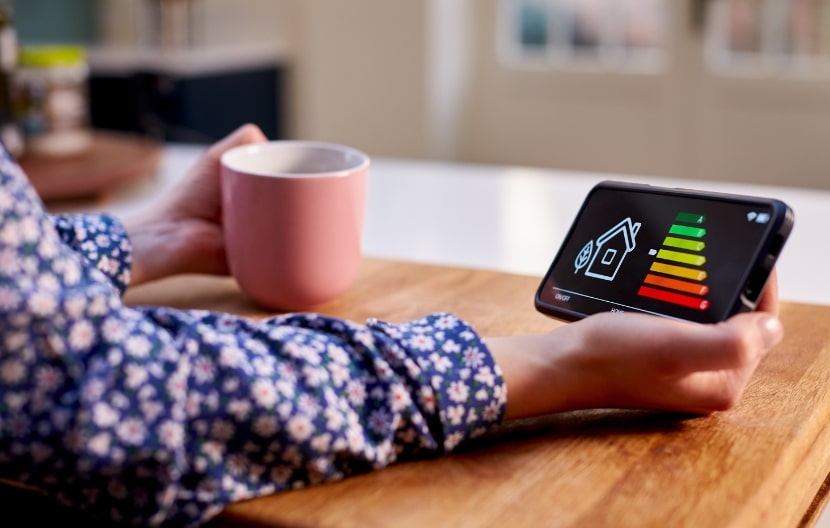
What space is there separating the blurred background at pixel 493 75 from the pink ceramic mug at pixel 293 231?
2.18m

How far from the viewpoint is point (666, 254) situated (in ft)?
2.00

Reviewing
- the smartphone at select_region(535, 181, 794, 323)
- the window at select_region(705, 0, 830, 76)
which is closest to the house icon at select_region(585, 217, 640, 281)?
the smartphone at select_region(535, 181, 794, 323)

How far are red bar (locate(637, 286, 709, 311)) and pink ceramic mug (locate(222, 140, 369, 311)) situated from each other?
25 cm

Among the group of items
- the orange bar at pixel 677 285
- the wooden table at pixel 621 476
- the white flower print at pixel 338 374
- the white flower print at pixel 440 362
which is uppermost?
the orange bar at pixel 677 285

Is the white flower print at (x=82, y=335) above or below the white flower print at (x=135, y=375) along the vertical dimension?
above

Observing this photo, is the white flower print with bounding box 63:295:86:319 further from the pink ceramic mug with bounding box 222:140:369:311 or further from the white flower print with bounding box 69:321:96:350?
the pink ceramic mug with bounding box 222:140:369:311

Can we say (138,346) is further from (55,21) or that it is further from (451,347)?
(55,21)

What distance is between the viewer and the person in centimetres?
50

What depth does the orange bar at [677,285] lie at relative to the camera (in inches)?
22.6

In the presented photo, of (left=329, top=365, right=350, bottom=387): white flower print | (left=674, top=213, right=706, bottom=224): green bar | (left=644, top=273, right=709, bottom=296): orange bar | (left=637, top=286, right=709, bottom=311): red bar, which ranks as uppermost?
(left=674, top=213, right=706, bottom=224): green bar

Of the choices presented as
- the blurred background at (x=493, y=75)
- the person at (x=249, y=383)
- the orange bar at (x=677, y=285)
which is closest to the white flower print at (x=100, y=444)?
the person at (x=249, y=383)

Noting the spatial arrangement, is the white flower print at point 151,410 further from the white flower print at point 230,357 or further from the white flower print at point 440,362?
the white flower print at point 440,362

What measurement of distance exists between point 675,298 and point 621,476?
122 mm

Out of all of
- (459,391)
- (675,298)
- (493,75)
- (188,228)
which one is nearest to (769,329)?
(675,298)
